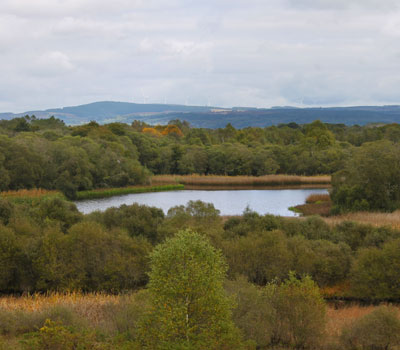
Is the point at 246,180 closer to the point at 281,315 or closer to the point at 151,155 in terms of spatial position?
the point at 151,155

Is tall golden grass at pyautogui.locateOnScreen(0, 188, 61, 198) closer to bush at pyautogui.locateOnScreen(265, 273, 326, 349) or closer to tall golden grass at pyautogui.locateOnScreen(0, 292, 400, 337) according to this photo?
tall golden grass at pyautogui.locateOnScreen(0, 292, 400, 337)

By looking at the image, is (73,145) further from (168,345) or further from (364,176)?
(168,345)

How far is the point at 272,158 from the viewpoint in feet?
282

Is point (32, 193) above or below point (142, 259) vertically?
below

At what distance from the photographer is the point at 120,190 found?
65.0 metres

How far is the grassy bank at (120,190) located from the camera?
6090 centimetres

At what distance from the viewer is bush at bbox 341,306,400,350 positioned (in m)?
13.2

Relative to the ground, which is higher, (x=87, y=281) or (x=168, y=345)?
(x=168, y=345)

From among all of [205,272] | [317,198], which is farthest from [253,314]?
[317,198]

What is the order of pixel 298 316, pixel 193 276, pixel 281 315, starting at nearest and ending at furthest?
pixel 193 276 → pixel 298 316 → pixel 281 315

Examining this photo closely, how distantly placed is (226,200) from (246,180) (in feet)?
71.6

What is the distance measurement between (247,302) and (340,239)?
1346 cm

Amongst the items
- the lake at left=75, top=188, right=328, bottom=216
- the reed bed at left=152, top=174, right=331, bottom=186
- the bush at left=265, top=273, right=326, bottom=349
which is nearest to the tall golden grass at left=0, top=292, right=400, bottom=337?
the bush at left=265, top=273, right=326, bottom=349

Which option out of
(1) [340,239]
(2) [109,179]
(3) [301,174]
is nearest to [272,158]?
(3) [301,174]
